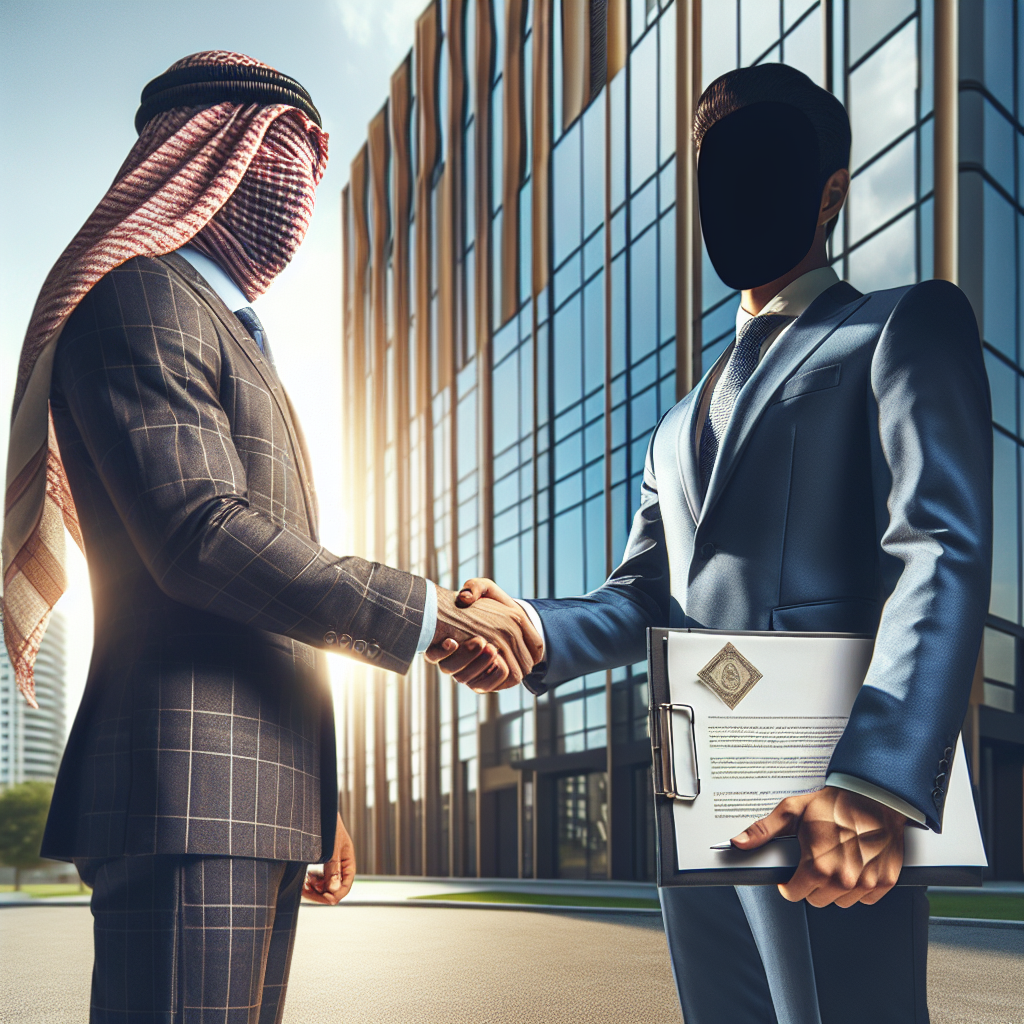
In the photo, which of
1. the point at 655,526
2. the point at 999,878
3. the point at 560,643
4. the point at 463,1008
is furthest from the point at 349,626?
the point at 999,878

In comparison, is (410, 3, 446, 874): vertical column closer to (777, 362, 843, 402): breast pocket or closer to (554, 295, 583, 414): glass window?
(554, 295, 583, 414): glass window

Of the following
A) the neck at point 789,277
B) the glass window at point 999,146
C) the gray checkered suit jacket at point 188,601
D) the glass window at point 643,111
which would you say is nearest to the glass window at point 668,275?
the glass window at point 643,111

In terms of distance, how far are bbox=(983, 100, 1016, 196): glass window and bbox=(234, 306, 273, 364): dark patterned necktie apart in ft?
50.2

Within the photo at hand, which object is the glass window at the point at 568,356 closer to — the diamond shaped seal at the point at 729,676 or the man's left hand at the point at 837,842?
the diamond shaped seal at the point at 729,676

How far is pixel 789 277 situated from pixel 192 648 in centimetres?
132

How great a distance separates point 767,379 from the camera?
6.33 feet

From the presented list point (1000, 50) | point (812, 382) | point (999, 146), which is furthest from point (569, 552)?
point (812, 382)

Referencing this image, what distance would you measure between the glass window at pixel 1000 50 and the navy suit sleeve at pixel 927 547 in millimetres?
15392

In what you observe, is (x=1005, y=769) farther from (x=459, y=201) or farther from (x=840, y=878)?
(x=459, y=201)

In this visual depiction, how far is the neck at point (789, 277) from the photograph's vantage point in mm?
2092

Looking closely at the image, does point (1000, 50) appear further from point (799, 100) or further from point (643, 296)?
point (799, 100)

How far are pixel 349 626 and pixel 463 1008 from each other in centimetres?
589

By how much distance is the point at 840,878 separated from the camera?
1487 mm

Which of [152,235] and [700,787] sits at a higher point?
[152,235]
